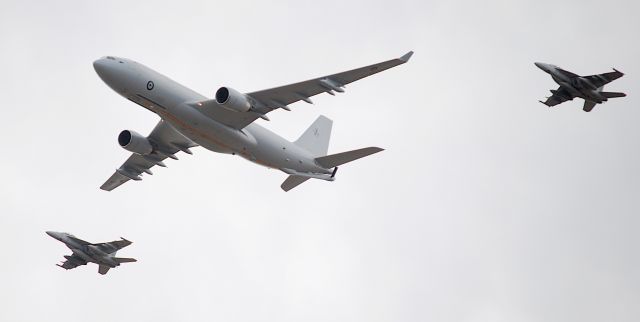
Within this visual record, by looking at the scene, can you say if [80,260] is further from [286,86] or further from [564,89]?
[564,89]

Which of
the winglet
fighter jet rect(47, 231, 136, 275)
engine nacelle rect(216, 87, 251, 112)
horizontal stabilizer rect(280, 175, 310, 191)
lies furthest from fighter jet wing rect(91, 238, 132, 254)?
the winglet

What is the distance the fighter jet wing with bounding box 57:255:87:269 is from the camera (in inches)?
2695

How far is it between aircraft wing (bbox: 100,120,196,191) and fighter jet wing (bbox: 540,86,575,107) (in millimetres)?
21862

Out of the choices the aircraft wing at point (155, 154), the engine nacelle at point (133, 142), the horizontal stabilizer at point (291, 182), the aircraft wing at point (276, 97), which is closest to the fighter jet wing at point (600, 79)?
the aircraft wing at point (276, 97)

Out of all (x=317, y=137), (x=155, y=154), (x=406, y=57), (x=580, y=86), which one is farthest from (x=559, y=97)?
(x=155, y=154)

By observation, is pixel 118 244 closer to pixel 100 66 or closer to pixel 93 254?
pixel 93 254

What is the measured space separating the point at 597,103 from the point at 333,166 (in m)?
15.7

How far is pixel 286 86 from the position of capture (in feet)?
166

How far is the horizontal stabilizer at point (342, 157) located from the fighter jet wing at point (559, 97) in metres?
11.0

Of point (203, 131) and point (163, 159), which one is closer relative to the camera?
point (203, 131)

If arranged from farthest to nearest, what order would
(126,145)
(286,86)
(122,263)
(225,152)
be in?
1. (122,263)
2. (126,145)
3. (225,152)
4. (286,86)

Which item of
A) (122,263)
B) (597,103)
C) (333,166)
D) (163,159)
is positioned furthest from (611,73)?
(122,263)

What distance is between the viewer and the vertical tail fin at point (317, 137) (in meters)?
60.6

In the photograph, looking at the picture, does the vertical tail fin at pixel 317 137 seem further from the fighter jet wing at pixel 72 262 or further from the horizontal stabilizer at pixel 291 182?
the fighter jet wing at pixel 72 262
